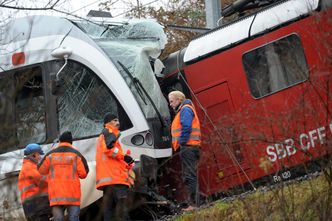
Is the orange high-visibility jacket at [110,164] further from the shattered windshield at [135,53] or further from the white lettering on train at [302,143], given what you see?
the white lettering on train at [302,143]

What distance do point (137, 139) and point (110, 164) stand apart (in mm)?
949

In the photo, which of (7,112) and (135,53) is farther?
(135,53)

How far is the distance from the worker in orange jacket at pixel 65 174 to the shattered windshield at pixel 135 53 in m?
1.68

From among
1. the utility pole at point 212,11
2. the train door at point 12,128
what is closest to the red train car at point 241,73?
the train door at point 12,128

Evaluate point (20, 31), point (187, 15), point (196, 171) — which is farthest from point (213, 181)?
point (187, 15)

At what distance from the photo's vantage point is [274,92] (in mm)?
9602

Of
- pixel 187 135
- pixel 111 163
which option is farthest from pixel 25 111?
pixel 187 135

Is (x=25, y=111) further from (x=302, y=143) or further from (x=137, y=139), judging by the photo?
(x=137, y=139)

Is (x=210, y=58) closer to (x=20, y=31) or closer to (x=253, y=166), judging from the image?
(x=253, y=166)

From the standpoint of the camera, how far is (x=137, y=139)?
403 inches

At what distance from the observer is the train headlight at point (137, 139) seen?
10.2 metres

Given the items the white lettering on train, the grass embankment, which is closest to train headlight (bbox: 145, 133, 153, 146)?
the white lettering on train

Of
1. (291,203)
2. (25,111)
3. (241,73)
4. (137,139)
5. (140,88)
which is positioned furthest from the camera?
(140,88)

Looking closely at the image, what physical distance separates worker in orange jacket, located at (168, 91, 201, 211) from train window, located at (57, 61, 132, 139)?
0.80 m
